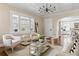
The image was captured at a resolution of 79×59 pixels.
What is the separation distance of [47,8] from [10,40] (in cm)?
72

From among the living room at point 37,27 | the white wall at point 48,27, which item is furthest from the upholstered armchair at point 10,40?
the white wall at point 48,27

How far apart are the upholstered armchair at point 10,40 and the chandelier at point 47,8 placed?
21.1 inches

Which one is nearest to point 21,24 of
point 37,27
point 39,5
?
point 37,27

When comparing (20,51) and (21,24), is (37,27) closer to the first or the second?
(21,24)

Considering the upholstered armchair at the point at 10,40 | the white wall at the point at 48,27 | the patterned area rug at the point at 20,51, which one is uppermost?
the white wall at the point at 48,27

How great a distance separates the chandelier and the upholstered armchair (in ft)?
1.76

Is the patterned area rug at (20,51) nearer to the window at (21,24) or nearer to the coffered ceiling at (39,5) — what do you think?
the window at (21,24)

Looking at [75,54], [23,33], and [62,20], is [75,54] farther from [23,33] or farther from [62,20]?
[23,33]

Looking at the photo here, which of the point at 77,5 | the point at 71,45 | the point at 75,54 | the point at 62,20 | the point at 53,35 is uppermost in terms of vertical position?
the point at 77,5

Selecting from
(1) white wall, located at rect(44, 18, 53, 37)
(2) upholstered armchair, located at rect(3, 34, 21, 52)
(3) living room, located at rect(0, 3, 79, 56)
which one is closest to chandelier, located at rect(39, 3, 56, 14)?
(3) living room, located at rect(0, 3, 79, 56)

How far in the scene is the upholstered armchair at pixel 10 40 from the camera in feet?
6.03

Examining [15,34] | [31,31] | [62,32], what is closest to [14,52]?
[15,34]

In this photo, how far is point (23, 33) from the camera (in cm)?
189

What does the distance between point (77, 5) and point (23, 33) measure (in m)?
0.91
